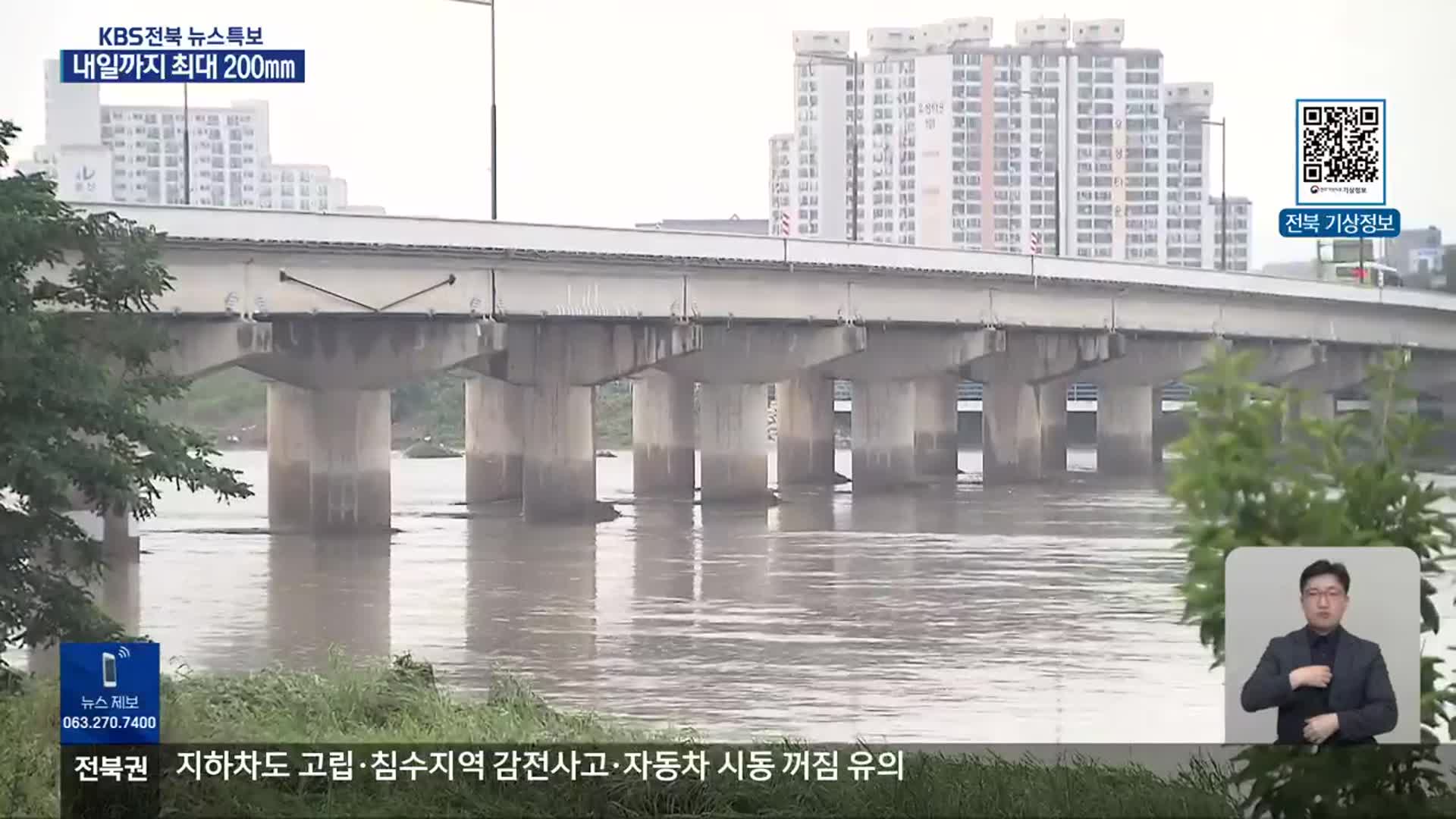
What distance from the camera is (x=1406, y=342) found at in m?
31.0

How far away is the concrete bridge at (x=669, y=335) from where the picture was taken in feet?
115

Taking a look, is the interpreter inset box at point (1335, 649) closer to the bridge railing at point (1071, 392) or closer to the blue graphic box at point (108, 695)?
the blue graphic box at point (108, 695)

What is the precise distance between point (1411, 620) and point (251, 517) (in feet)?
151

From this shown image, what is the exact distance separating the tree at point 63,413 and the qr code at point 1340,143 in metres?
10.5

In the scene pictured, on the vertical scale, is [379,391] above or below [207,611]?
above

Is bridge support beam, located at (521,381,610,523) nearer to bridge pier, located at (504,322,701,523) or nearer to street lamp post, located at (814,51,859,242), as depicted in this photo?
bridge pier, located at (504,322,701,523)

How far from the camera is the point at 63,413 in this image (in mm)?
19062

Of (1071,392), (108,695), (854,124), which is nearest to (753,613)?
(854,124)

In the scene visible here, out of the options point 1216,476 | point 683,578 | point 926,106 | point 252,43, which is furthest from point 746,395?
point 1216,476

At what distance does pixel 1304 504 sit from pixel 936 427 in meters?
76.3

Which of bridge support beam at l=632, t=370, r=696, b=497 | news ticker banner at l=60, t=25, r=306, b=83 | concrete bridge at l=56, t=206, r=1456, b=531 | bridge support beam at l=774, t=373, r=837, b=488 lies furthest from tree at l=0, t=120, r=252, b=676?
bridge support beam at l=774, t=373, r=837, b=488

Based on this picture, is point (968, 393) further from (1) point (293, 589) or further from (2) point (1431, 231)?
(2) point (1431, 231)

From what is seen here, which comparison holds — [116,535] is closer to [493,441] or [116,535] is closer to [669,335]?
[669,335]

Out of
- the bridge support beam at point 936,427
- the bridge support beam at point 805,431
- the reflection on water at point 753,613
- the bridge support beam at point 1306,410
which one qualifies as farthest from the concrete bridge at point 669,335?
the bridge support beam at point 1306,410
